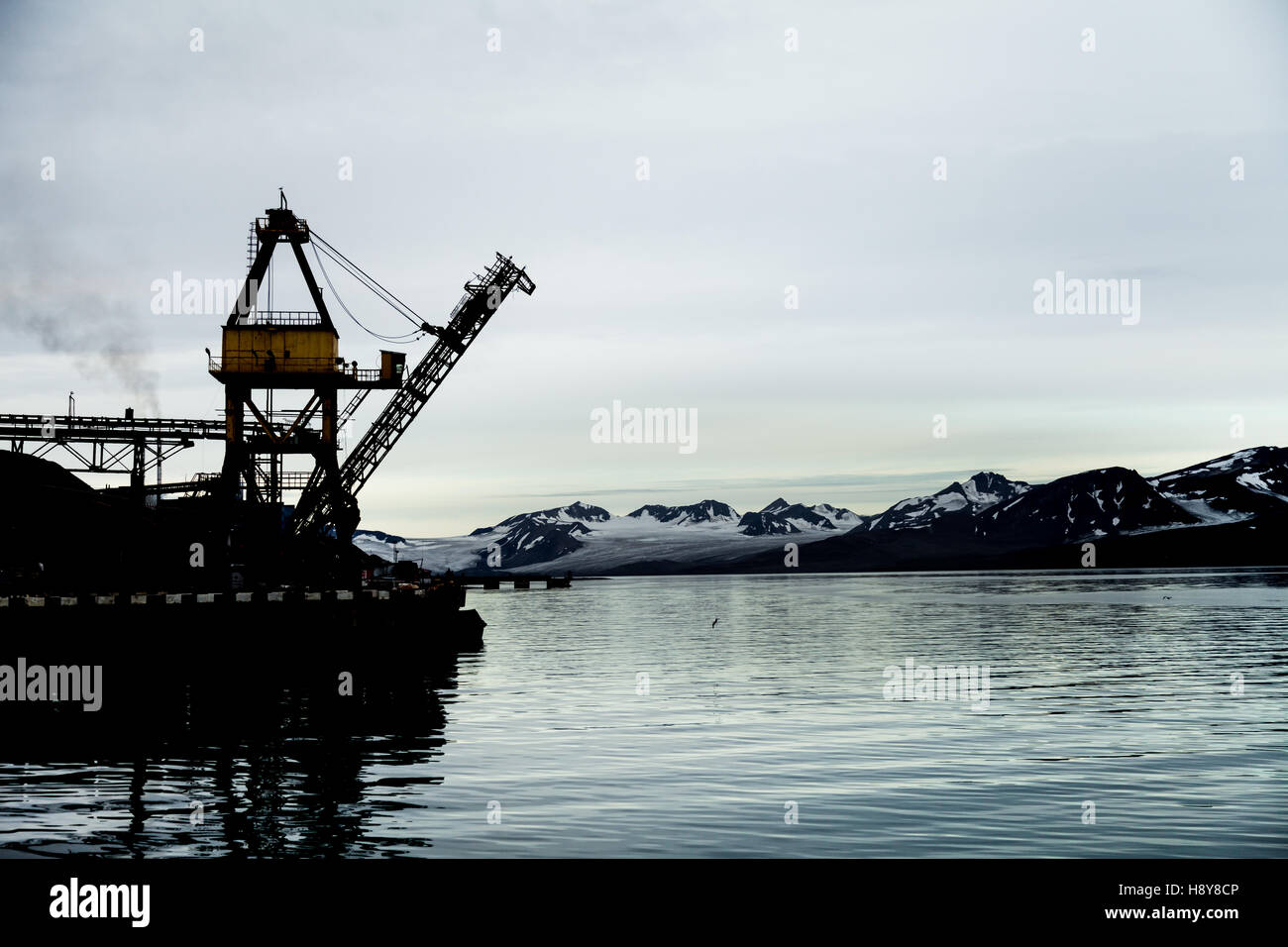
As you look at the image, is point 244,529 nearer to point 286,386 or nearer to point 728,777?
point 286,386

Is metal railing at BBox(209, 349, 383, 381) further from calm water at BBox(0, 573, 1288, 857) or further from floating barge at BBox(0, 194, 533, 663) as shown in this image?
calm water at BBox(0, 573, 1288, 857)

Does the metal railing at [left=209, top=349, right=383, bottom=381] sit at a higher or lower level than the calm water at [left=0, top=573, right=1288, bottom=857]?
higher

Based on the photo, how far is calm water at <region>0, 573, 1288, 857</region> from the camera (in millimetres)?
19172

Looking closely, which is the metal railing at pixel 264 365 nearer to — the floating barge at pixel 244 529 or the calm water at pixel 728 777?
the floating barge at pixel 244 529

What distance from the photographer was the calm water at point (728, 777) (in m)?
19.2

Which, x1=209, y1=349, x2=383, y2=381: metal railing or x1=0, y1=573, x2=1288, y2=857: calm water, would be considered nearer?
x1=0, y1=573, x2=1288, y2=857: calm water

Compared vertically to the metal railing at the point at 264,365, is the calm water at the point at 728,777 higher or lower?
lower

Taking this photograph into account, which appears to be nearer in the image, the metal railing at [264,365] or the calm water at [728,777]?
the calm water at [728,777]

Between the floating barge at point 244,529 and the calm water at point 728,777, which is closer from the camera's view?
the calm water at point 728,777

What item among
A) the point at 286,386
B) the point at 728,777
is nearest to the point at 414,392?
the point at 286,386

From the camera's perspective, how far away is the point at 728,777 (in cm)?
2534
